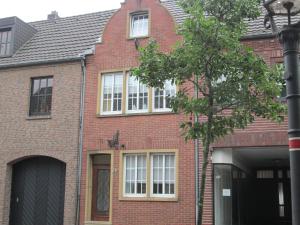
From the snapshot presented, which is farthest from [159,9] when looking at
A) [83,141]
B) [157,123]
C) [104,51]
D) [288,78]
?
[288,78]

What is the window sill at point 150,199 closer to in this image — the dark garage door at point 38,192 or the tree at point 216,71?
the dark garage door at point 38,192

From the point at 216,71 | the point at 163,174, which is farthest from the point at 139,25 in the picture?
the point at 216,71

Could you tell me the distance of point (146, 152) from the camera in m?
16.3

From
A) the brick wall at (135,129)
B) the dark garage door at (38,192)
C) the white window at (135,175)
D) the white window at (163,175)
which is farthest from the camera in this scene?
the dark garage door at (38,192)

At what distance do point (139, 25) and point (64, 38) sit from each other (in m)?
4.13

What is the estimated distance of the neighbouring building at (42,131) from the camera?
17625 mm

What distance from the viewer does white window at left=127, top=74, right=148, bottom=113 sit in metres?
16.9

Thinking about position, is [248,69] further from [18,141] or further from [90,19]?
[90,19]

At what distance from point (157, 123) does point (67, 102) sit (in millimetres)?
3793

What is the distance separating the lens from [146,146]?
16359 mm

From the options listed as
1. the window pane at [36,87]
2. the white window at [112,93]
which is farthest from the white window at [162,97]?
the window pane at [36,87]

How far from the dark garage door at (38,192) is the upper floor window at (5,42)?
511cm

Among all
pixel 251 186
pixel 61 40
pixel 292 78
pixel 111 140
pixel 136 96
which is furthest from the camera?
pixel 251 186

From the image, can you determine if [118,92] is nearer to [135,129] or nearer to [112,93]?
[112,93]
